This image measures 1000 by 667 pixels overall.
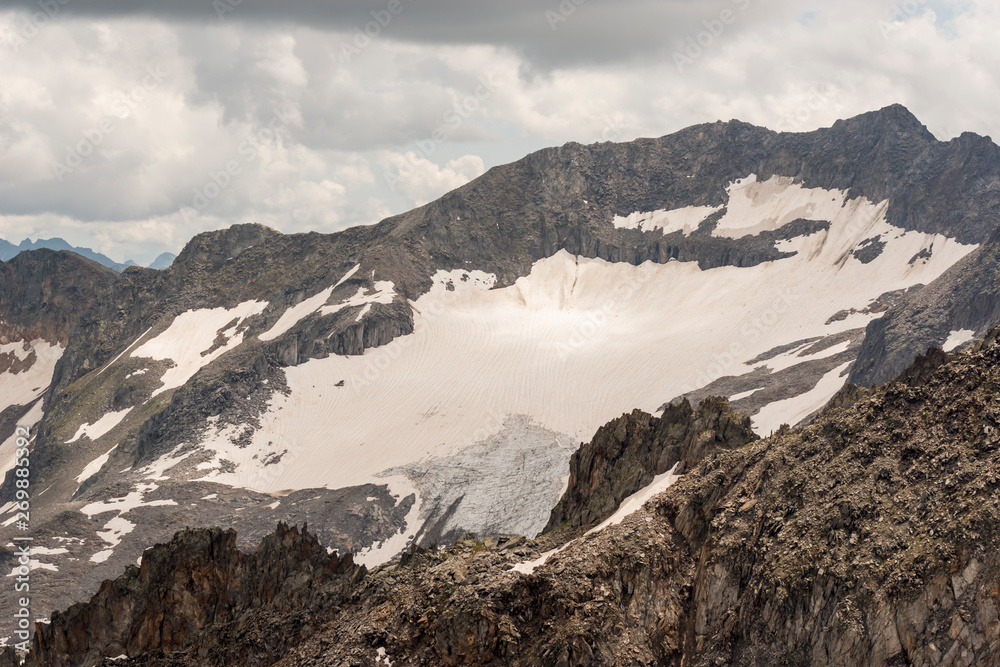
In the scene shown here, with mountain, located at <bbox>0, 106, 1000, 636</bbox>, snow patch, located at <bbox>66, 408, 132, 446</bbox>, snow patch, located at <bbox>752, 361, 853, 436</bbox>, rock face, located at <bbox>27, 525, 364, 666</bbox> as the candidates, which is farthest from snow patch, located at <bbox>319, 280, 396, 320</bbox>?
rock face, located at <bbox>27, 525, 364, 666</bbox>

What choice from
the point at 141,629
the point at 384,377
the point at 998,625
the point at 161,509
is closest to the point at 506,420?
the point at 384,377

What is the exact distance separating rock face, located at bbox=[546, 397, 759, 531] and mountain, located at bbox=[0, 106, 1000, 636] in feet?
0.73

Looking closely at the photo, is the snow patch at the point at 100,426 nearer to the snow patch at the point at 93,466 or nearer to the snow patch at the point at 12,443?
the snow patch at the point at 93,466

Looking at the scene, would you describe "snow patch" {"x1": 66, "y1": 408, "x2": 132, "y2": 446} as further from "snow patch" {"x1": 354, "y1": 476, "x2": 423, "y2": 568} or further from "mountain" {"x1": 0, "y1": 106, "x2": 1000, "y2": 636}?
"snow patch" {"x1": 354, "y1": 476, "x2": 423, "y2": 568}

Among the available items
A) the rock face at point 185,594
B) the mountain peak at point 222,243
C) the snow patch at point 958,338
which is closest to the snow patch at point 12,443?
the mountain peak at point 222,243

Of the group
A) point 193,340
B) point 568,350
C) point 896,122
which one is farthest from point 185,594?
point 896,122

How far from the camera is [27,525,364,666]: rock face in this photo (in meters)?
45.0

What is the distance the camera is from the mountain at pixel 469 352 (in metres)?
100

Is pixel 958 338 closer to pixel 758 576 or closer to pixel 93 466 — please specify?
pixel 758 576

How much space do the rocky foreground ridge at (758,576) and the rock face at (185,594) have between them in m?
1.85

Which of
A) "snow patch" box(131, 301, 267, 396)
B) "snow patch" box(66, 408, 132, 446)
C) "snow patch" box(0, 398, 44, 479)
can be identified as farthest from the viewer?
"snow patch" box(0, 398, 44, 479)

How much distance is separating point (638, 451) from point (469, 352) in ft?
344

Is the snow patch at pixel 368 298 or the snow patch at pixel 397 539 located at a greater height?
the snow patch at pixel 368 298

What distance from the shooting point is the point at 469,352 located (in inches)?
6029
